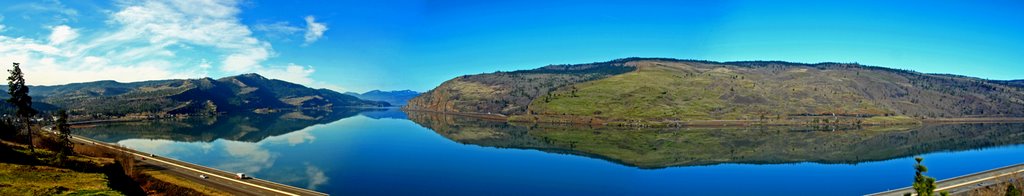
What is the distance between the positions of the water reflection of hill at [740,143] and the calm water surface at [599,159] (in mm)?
363

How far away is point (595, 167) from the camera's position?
101000 millimetres

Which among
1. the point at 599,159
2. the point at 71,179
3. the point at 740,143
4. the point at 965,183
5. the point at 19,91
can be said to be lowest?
the point at 599,159

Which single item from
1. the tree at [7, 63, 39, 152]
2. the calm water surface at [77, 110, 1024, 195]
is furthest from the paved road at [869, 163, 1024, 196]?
the tree at [7, 63, 39, 152]

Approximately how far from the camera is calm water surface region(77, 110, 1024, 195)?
259 ft

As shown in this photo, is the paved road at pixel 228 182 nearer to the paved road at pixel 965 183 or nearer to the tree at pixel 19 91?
the tree at pixel 19 91

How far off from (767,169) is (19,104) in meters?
118

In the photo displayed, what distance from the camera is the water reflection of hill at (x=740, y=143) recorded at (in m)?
118

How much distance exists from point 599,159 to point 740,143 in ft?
191

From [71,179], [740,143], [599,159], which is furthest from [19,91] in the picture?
[740,143]

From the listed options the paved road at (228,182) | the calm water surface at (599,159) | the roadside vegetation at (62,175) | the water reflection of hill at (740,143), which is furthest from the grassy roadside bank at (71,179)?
the water reflection of hill at (740,143)

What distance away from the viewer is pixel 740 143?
149 metres

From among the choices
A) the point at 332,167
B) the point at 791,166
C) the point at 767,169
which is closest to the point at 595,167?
the point at 767,169

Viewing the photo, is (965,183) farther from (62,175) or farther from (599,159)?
(62,175)

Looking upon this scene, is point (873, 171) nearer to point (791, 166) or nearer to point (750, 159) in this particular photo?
point (791, 166)
